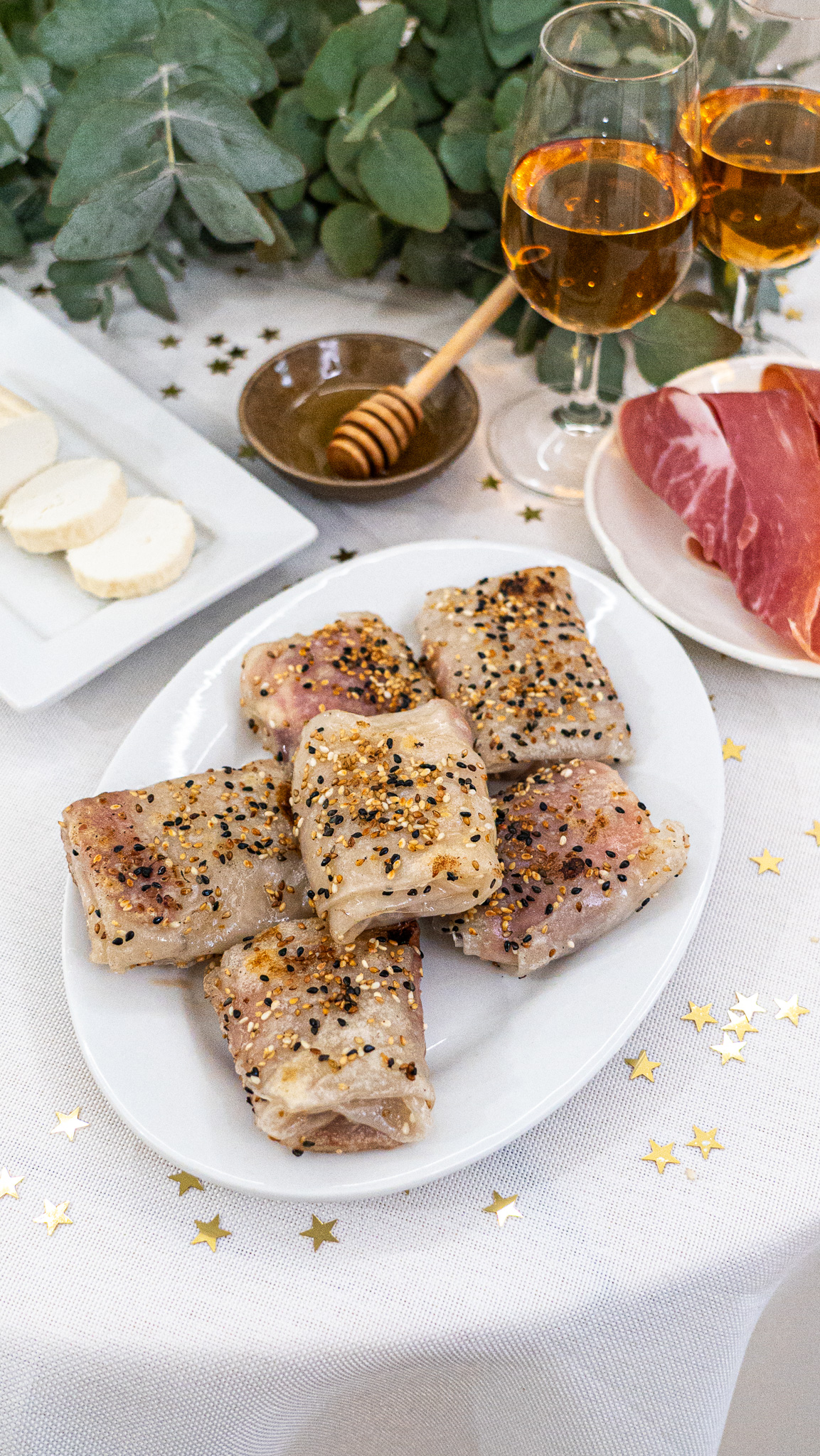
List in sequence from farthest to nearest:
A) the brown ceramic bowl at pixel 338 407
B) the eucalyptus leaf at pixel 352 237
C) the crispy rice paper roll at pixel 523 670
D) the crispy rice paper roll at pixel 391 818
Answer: the eucalyptus leaf at pixel 352 237 → the brown ceramic bowl at pixel 338 407 → the crispy rice paper roll at pixel 523 670 → the crispy rice paper roll at pixel 391 818

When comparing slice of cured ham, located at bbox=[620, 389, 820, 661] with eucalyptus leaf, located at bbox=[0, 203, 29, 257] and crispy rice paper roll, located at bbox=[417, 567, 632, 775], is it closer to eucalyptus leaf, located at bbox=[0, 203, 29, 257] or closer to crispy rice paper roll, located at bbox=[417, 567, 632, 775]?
crispy rice paper roll, located at bbox=[417, 567, 632, 775]

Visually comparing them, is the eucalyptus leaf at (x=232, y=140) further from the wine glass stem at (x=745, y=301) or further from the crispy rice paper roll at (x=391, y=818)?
the crispy rice paper roll at (x=391, y=818)

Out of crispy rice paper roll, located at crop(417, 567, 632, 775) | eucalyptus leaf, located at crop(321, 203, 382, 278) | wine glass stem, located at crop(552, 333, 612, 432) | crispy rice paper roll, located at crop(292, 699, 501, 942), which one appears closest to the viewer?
crispy rice paper roll, located at crop(292, 699, 501, 942)

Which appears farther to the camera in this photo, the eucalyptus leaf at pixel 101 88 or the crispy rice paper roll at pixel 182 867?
the eucalyptus leaf at pixel 101 88

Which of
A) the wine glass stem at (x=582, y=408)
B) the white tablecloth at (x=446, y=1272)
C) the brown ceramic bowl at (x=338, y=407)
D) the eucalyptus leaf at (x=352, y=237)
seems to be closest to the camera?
the white tablecloth at (x=446, y=1272)

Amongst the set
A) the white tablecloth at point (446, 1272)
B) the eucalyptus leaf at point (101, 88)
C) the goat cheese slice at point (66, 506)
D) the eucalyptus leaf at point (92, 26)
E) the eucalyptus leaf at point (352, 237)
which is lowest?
the white tablecloth at point (446, 1272)

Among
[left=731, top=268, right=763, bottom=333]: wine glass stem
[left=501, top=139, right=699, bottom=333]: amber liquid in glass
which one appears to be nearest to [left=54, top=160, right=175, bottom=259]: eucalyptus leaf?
[left=501, top=139, right=699, bottom=333]: amber liquid in glass

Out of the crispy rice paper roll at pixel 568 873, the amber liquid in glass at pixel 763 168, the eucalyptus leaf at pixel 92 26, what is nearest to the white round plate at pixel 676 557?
the amber liquid in glass at pixel 763 168
